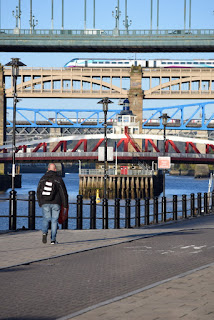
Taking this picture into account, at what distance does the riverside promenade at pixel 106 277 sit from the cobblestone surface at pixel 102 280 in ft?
0.04

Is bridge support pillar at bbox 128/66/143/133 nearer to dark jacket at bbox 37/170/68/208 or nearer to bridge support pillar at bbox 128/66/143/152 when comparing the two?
bridge support pillar at bbox 128/66/143/152

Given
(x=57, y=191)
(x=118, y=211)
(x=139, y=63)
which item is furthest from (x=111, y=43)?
(x=139, y=63)

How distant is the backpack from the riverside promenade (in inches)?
43.9

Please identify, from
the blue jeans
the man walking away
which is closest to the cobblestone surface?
the blue jeans

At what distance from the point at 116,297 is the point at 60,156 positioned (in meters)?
106

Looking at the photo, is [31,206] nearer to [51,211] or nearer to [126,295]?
[51,211]

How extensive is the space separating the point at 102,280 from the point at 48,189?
4.54 m

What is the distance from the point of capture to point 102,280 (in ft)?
36.2

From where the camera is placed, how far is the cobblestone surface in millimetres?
8609

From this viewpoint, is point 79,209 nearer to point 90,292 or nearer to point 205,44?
point 90,292

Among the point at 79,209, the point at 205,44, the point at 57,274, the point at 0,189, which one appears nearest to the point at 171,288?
the point at 57,274

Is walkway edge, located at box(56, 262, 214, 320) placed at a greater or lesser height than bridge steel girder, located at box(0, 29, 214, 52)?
lesser

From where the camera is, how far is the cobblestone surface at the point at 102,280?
8.61 metres

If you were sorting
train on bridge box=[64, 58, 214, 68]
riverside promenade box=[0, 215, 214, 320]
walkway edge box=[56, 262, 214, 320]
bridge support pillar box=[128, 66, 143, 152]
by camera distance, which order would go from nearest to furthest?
walkway edge box=[56, 262, 214, 320] < riverside promenade box=[0, 215, 214, 320] < bridge support pillar box=[128, 66, 143, 152] < train on bridge box=[64, 58, 214, 68]
